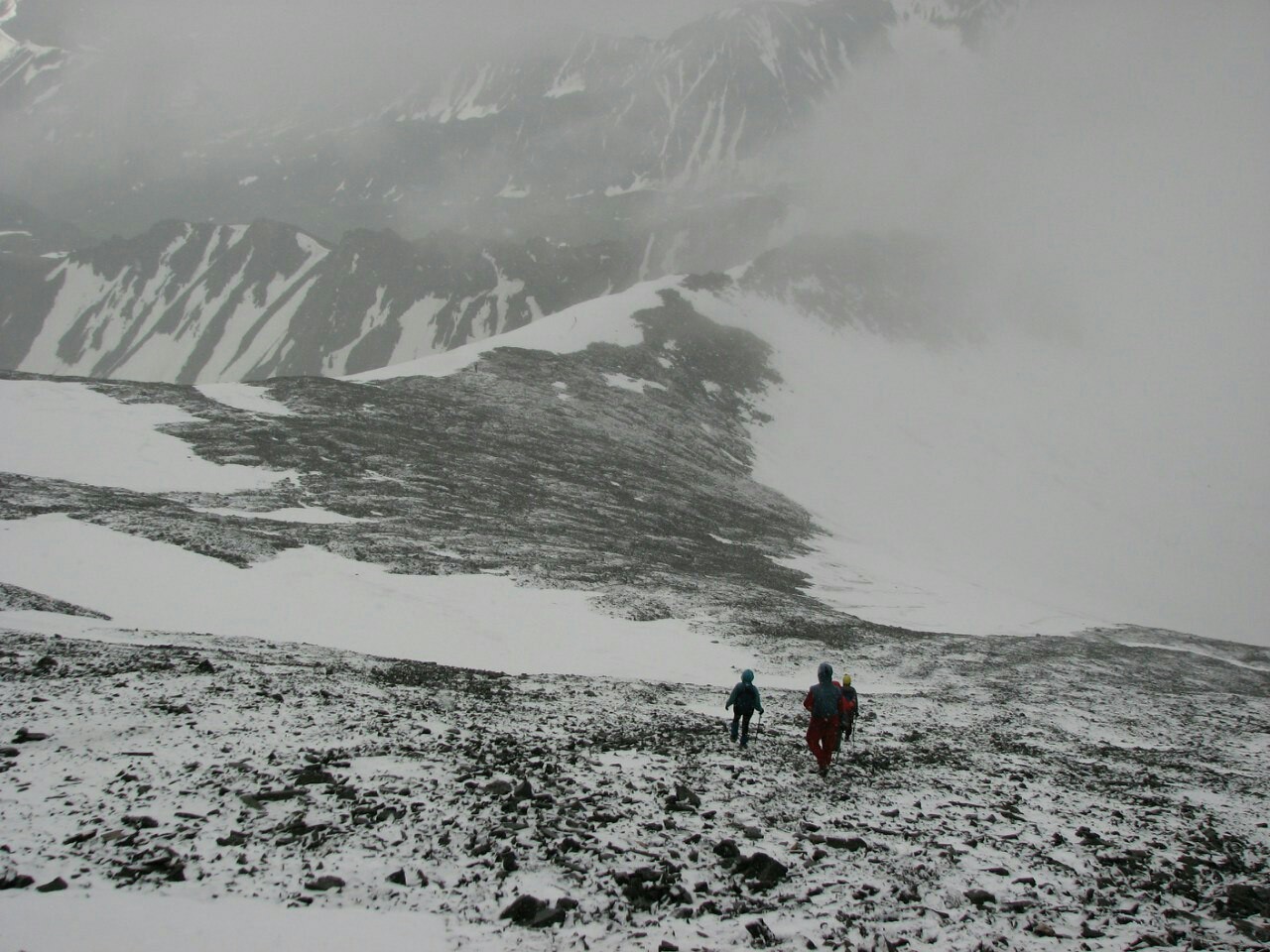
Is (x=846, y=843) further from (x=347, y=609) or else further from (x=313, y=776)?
(x=347, y=609)

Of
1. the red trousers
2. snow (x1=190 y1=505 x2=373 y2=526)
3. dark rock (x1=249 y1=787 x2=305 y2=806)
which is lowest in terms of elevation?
dark rock (x1=249 y1=787 x2=305 y2=806)

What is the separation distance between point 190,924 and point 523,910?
3.26 m

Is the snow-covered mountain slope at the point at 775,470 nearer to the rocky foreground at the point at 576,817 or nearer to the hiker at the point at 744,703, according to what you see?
the rocky foreground at the point at 576,817

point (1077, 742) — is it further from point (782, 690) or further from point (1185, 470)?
point (1185, 470)

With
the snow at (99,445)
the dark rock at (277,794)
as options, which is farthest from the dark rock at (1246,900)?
the snow at (99,445)

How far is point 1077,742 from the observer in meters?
19.0

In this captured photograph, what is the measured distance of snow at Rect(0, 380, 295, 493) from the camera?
3675 centimetres

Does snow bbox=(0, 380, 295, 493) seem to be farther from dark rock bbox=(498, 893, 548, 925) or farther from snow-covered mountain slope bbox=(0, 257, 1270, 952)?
dark rock bbox=(498, 893, 548, 925)

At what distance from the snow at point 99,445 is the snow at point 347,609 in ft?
34.8

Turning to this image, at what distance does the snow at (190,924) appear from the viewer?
651 cm

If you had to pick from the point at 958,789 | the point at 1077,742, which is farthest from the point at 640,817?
the point at 1077,742

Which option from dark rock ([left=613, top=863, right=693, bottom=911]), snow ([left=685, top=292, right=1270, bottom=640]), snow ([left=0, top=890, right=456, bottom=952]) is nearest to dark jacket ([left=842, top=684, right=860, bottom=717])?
dark rock ([left=613, top=863, right=693, bottom=911])

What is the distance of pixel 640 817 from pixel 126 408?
173ft

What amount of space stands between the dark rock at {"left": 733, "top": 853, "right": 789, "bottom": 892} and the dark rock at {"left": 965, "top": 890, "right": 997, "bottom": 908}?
2289mm
